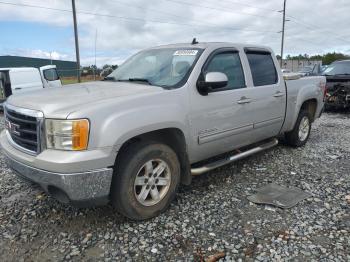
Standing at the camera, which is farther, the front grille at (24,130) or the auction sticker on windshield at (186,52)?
the auction sticker on windshield at (186,52)

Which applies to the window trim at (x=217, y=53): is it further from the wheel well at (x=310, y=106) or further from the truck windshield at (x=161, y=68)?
the wheel well at (x=310, y=106)

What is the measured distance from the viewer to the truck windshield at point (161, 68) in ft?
12.9

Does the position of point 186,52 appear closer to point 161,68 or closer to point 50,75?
point 161,68

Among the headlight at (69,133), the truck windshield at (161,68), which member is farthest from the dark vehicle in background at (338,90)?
the headlight at (69,133)

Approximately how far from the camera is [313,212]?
12.3ft

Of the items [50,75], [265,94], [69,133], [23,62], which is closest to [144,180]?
[69,133]

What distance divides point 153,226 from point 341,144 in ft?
16.4

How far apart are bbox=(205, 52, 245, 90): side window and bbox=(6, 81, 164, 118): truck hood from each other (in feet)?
3.17

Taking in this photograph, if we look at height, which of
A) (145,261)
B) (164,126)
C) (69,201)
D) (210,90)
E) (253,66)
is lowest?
(145,261)

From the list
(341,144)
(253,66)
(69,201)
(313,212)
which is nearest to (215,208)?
(313,212)

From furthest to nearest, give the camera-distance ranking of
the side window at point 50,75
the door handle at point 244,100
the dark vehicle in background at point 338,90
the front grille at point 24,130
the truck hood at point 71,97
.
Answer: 1. the side window at point 50,75
2. the dark vehicle in background at point 338,90
3. the door handle at point 244,100
4. the front grille at point 24,130
5. the truck hood at point 71,97

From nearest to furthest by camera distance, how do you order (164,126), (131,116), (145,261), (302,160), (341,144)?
(145,261), (131,116), (164,126), (302,160), (341,144)

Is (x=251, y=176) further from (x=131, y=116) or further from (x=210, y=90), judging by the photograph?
(x=131, y=116)

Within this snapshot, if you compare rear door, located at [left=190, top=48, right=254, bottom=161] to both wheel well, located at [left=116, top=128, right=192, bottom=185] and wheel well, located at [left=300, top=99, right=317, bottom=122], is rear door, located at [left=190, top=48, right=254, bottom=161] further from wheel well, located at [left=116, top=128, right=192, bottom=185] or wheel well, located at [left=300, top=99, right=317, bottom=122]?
wheel well, located at [left=300, top=99, right=317, bottom=122]
